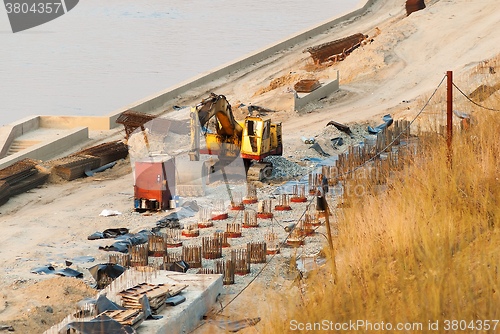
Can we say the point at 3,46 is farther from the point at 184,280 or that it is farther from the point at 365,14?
the point at 184,280

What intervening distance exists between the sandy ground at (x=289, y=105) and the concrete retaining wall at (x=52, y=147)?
4.07 feet

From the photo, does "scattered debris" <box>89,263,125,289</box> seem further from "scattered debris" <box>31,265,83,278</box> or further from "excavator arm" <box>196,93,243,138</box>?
"excavator arm" <box>196,93,243,138</box>

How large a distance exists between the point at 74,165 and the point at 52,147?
413 cm

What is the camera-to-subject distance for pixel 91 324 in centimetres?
818

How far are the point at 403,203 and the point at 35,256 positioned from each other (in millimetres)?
8479

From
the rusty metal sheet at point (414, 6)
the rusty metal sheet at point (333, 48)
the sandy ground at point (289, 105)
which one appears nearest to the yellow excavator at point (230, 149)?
the sandy ground at point (289, 105)

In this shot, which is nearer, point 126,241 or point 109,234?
point 126,241

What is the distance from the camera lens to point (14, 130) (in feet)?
88.3

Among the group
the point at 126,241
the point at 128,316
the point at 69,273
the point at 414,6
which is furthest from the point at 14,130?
the point at 414,6

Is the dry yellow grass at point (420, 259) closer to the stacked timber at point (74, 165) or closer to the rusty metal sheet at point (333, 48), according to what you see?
the stacked timber at point (74, 165)

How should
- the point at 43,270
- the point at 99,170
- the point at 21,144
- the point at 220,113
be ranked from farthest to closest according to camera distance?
1. the point at 21,144
2. the point at 99,170
3. the point at 220,113
4. the point at 43,270

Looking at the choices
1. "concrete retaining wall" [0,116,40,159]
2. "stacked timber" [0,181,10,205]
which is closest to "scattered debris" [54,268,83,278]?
"stacked timber" [0,181,10,205]

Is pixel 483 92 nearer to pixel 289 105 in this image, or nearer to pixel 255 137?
pixel 289 105

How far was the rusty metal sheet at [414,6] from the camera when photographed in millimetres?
40625
